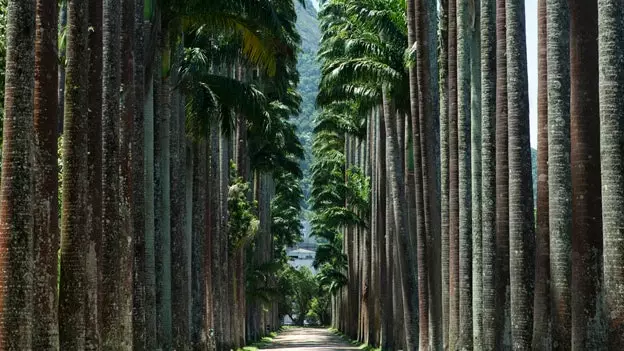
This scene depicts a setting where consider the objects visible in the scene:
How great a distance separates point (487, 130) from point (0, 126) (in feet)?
32.7

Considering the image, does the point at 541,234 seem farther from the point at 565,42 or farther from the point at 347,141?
the point at 347,141

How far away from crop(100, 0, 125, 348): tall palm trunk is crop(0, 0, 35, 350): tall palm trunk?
4246 millimetres

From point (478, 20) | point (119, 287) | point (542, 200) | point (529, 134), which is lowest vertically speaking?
point (119, 287)

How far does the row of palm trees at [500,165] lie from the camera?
12867mm

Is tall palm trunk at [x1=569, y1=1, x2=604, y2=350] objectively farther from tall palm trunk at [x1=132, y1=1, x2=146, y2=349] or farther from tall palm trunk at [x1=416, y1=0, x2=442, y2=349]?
tall palm trunk at [x1=416, y1=0, x2=442, y2=349]

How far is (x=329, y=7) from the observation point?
1890 inches

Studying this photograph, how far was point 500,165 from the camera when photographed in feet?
59.3

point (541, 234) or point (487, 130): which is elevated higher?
point (487, 130)

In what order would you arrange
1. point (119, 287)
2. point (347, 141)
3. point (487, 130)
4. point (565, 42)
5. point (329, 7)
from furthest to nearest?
1. point (347, 141)
2. point (329, 7)
3. point (487, 130)
4. point (119, 287)
5. point (565, 42)

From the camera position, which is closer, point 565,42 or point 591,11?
point 591,11

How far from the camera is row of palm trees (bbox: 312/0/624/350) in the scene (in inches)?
507

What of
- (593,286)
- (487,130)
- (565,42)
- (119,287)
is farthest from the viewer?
(487,130)

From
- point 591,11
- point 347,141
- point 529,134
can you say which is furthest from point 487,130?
point 347,141

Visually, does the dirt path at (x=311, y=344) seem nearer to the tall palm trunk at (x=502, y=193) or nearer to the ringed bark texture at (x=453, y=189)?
the ringed bark texture at (x=453, y=189)
